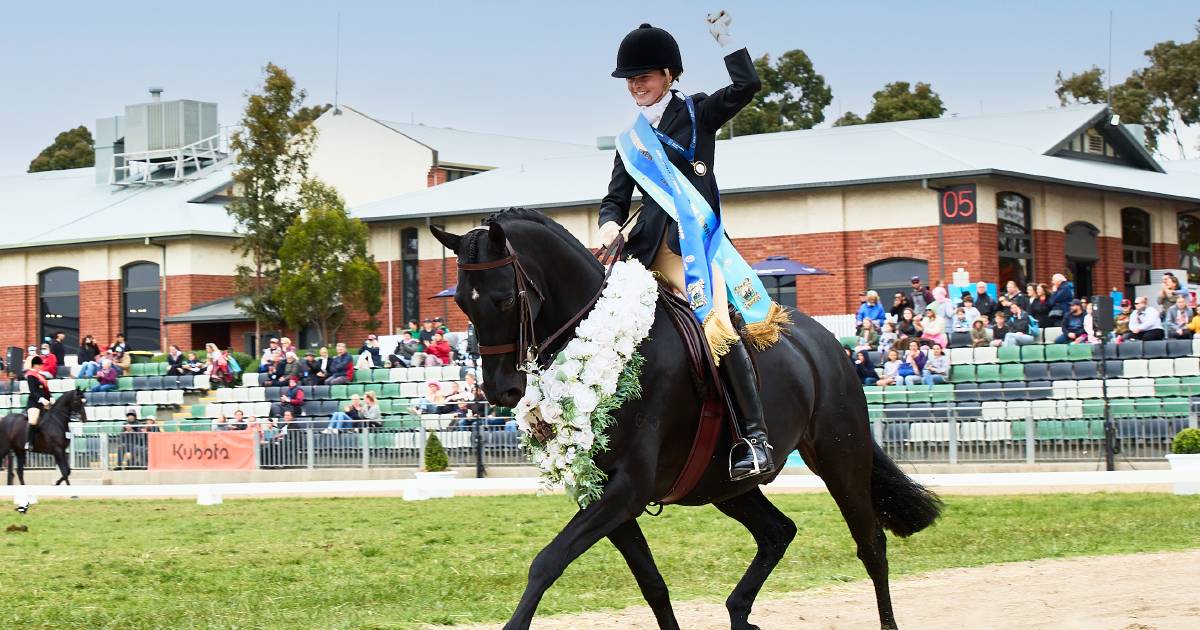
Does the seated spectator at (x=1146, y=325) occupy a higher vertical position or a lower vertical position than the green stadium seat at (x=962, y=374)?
higher

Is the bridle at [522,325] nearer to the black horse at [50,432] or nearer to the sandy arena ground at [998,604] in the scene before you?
the sandy arena ground at [998,604]

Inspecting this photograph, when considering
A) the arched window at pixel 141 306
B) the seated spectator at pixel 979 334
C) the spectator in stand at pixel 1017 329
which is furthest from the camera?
the arched window at pixel 141 306

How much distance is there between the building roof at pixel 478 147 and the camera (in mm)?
49469

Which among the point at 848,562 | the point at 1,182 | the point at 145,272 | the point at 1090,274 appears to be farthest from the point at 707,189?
the point at 1,182

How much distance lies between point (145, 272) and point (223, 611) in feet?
122

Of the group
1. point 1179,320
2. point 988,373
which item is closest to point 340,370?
point 988,373

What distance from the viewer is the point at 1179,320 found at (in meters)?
23.3

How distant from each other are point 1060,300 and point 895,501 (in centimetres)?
1717

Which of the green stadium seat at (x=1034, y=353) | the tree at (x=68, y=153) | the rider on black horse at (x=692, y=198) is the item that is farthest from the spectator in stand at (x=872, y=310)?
the tree at (x=68, y=153)

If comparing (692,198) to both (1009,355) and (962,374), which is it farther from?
(1009,355)

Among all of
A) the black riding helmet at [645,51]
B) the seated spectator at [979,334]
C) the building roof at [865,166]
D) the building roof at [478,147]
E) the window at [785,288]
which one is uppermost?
the building roof at [478,147]

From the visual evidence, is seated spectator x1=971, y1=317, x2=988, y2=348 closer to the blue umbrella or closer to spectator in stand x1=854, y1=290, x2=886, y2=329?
spectator in stand x1=854, y1=290, x2=886, y2=329

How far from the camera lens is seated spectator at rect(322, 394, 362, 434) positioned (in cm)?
2630

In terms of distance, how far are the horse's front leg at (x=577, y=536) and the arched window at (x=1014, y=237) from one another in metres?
28.3
